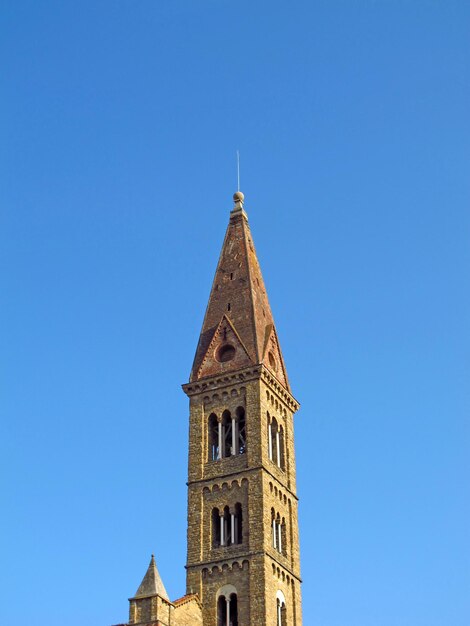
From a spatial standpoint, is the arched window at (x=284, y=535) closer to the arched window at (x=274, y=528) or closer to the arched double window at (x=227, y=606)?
the arched window at (x=274, y=528)

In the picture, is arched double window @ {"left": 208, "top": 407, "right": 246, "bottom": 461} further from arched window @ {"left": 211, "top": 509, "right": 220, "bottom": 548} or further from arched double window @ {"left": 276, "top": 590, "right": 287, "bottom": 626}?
arched double window @ {"left": 276, "top": 590, "right": 287, "bottom": 626}

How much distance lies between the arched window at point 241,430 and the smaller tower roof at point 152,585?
8408 mm

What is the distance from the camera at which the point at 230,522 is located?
155 feet

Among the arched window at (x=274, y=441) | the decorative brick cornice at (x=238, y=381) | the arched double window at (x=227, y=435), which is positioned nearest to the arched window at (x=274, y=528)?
the arched window at (x=274, y=441)

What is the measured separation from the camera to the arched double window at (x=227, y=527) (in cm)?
4684

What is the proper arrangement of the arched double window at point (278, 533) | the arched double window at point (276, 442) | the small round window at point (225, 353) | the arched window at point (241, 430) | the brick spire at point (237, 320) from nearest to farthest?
the arched double window at point (278, 533)
the arched window at point (241, 430)
the arched double window at point (276, 442)
the brick spire at point (237, 320)
the small round window at point (225, 353)

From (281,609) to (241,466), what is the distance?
633cm

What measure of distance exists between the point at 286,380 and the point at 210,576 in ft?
37.6

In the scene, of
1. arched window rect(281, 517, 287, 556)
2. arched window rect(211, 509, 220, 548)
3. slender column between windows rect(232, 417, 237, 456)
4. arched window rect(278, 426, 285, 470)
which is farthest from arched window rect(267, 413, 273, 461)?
arched window rect(211, 509, 220, 548)

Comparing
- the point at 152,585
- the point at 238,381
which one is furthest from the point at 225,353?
the point at 152,585

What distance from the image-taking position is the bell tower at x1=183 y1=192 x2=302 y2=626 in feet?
149

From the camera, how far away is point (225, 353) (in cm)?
5222

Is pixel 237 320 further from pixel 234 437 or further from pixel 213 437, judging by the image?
pixel 234 437

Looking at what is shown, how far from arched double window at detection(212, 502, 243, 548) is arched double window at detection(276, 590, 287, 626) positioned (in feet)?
9.28
